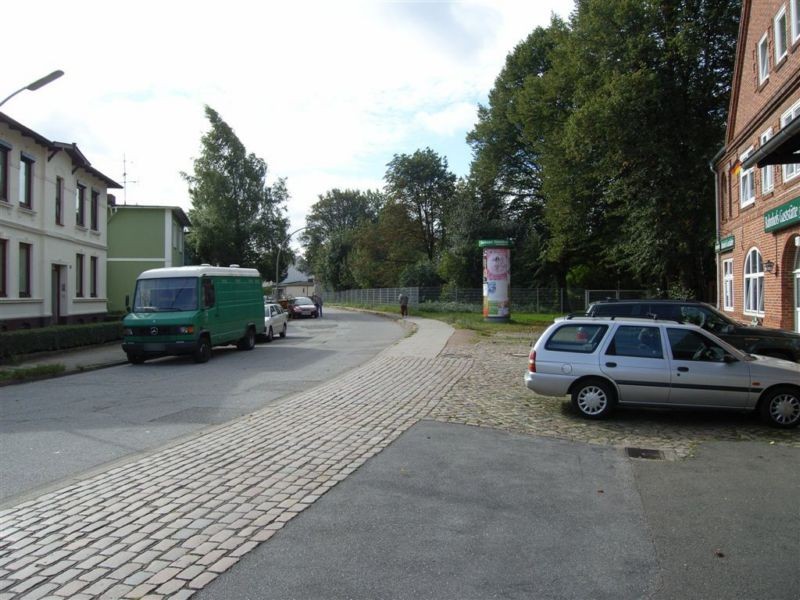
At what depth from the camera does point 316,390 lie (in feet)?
39.5

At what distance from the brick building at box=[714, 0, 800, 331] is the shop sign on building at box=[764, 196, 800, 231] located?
0.03m

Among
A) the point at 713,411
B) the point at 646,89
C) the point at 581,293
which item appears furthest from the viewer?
the point at 581,293

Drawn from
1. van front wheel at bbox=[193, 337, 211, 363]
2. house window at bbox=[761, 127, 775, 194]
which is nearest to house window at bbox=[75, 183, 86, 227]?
van front wheel at bbox=[193, 337, 211, 363]

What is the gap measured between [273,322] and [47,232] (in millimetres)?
8771

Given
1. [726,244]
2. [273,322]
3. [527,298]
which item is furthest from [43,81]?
[527,298]

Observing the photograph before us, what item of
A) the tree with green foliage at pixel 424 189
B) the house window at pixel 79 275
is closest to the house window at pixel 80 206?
the house window at pixel 79 275

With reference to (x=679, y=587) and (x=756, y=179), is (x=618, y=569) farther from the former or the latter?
(x=756, y=179)

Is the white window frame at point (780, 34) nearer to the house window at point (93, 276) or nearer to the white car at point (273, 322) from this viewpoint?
the white car at point (273, 322)

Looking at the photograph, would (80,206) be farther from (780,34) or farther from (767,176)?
(780,34)

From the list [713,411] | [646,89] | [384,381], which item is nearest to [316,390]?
[384,381]

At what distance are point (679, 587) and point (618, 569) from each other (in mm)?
378

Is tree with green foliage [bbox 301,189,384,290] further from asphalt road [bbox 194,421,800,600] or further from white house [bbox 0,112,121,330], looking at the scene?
asphalt road [bbox 194,421,800,600]

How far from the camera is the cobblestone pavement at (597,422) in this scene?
823cm

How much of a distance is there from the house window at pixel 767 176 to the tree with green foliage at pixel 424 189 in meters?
44.7
